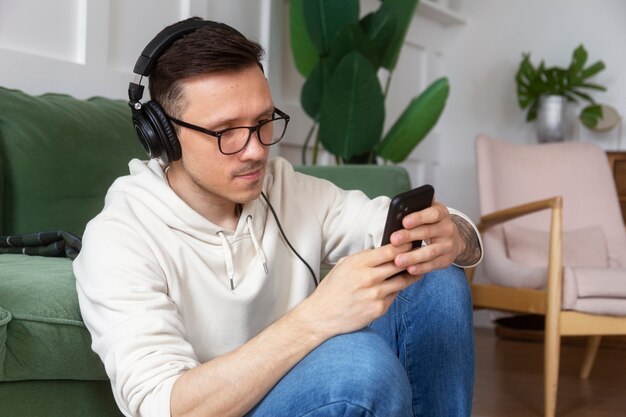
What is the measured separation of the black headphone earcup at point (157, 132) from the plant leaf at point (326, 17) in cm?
168

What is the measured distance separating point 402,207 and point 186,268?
0.98ft

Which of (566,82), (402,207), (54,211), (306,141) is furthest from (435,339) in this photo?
(566,82)

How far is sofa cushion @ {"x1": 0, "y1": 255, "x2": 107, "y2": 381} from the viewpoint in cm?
114

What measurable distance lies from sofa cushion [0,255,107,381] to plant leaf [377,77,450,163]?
1801 millimetres

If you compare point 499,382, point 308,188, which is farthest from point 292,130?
point 308,188

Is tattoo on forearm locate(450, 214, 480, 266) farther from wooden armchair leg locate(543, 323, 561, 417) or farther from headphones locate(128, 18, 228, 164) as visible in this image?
wooden armchair leg locate(543, 323, 561, 417)

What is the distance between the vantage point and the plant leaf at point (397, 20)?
2.80 m

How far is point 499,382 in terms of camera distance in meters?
2.91

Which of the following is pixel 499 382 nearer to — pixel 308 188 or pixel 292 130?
pixel 292 130

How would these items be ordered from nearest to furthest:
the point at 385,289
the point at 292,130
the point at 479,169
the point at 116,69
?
the point at 385,289 → the point at 116,69 → the point at 479,169 → the point at 292,130

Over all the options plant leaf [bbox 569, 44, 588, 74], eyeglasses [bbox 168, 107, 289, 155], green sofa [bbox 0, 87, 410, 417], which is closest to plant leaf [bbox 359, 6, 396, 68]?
green sofa [bbox 0, 87, 410, 417]

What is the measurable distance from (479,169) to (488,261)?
1.20ft

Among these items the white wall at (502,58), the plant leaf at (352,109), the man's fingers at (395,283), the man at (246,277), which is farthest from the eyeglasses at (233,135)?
the white wall at (502,58)

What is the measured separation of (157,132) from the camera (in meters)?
1.14
